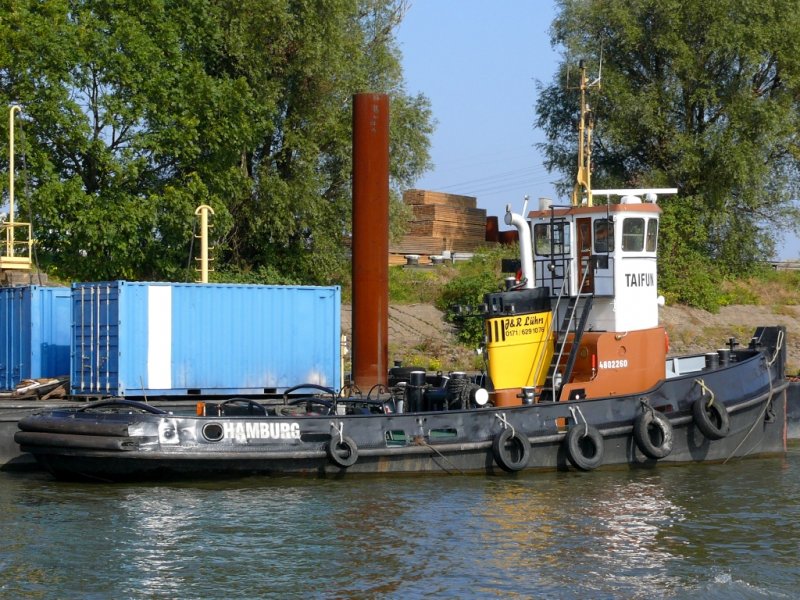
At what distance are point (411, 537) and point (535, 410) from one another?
4.10 m

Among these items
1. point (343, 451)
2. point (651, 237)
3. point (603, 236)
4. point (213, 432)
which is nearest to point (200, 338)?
point (213, 432)

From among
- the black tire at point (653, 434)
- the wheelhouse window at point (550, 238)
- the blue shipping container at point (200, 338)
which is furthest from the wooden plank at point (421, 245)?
the black tire at point (653, 434)

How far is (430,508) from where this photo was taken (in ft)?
44.7

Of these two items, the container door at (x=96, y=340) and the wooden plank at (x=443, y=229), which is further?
the wooden plank at (x=443, y=229)

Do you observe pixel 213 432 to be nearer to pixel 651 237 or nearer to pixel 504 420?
pixel 504 420

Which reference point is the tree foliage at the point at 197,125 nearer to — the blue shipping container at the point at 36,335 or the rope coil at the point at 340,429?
the blue shipping container at the point at 36,335

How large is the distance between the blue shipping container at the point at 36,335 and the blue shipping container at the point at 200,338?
1.32 metres

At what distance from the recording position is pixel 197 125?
92.2 ft

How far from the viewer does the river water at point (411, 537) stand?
10.5 meters

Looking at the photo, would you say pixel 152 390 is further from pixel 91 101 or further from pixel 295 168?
pixel 295 168

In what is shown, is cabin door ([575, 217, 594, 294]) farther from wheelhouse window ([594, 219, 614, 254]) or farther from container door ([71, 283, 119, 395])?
container door ([71, 283, 119, 395])

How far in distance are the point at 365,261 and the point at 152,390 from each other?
434 centimetres

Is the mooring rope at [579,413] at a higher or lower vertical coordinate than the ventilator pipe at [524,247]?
lower

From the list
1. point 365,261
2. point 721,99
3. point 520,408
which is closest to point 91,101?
point 365,261
